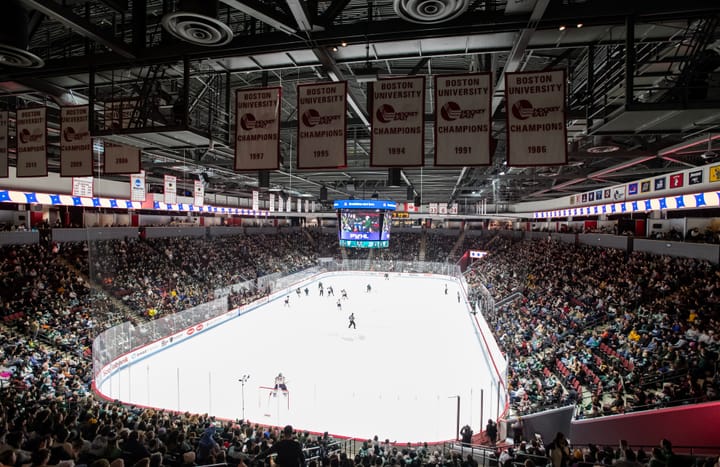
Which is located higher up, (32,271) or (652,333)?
(32,271)

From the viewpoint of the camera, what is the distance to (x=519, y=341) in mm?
14773

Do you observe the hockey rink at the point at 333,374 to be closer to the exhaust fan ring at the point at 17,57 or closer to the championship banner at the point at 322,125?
the championship banner at the point at 322,125

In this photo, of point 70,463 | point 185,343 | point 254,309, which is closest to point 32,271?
point 185,343

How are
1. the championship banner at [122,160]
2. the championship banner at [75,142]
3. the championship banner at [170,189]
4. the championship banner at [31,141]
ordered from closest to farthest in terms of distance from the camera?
the championship banner at [75,142] → the championship banner at [31,141] → the championship banner at [122,160] → the championship banner at [170,189]

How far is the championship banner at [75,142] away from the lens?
7.64m

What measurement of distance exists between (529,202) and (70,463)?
1470 inches

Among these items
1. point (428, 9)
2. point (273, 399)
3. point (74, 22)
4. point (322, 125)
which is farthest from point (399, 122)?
point (273, 399)

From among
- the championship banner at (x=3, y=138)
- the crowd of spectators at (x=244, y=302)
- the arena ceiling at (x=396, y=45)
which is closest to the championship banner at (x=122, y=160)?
the arena ceiling at (x=396, y=45)

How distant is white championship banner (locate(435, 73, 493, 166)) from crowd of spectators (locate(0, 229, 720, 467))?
4895 millimetres

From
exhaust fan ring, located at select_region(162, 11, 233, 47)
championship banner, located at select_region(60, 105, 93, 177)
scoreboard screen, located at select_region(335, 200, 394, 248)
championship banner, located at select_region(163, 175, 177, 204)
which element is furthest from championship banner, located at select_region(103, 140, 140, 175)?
scoreboard screen, located at select_region(335, 200, 394, 248)

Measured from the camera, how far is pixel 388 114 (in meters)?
5.74

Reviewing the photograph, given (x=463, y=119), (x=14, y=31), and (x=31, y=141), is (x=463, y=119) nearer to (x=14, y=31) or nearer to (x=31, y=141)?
(x=14, y=31)

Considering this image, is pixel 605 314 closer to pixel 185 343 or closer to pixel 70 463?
pixel 70 463

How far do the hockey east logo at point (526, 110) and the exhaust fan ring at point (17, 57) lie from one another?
7.41 meters
